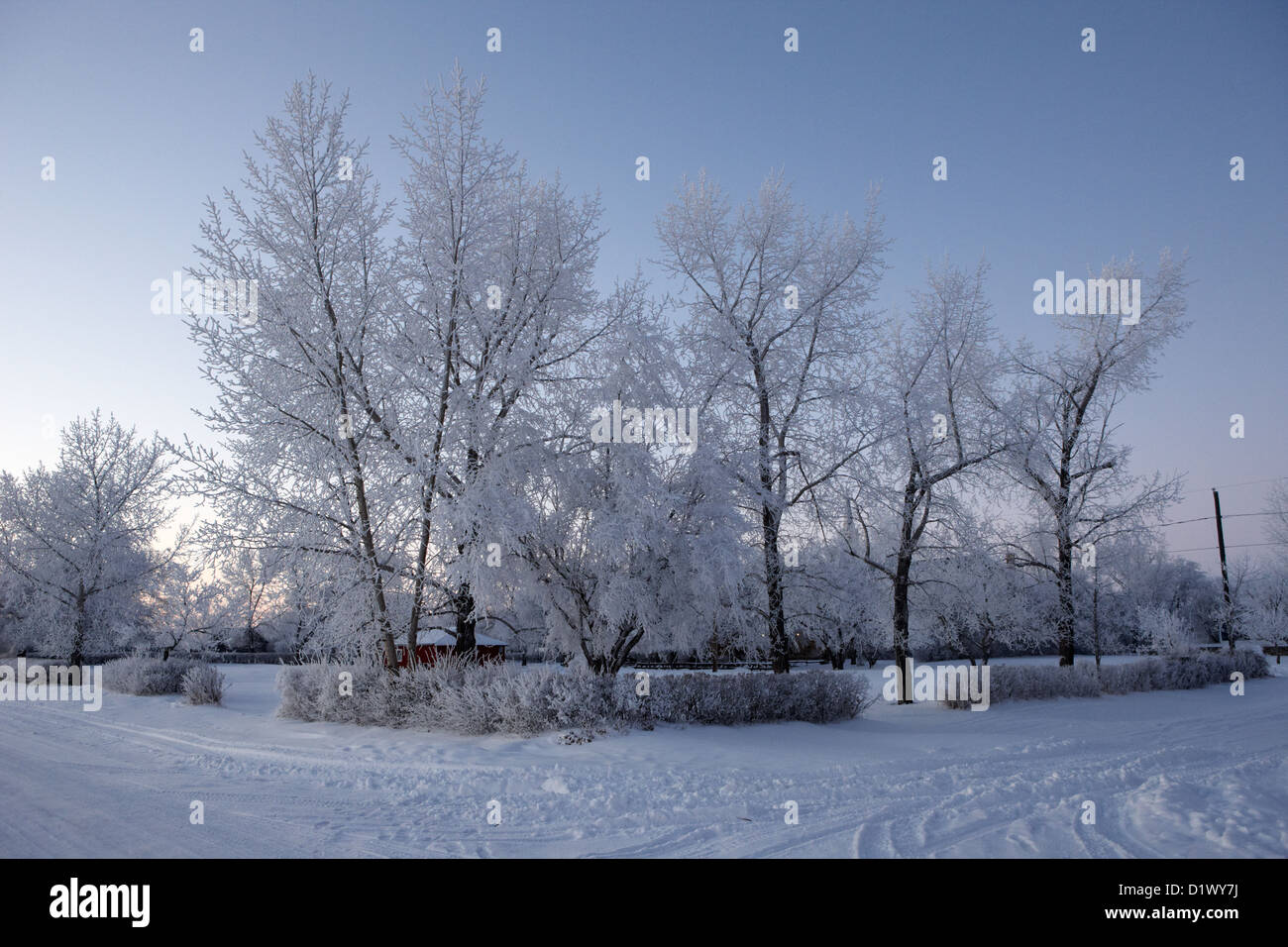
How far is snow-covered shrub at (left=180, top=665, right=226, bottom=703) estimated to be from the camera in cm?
1711

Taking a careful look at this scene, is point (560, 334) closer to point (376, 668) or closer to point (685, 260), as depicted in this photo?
point (685, 260)

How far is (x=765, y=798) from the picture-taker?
7.02 metres

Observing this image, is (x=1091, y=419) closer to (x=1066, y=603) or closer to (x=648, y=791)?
(x=1066, y=603)

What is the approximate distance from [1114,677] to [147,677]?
27.6 m

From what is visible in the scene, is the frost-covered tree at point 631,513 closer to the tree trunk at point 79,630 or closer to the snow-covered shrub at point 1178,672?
the snow-covered shrub at point 1178,672

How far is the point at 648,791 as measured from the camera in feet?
23.9

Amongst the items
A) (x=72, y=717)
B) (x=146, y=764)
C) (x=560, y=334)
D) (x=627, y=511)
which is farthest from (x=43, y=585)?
(x=627, y=511)

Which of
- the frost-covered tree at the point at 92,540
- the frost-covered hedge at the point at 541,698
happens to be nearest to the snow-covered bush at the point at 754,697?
the frost-covered hedge at the point at 541,698

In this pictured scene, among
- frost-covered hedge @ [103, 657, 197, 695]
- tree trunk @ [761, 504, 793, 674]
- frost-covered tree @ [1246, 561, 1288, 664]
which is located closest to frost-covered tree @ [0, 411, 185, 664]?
frost-covered hedge @ [103, 657, 197, 695]

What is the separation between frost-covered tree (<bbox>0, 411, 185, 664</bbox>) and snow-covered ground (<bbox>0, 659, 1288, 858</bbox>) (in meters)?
15.2

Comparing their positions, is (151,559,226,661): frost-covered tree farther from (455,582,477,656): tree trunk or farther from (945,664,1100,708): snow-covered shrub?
(945,664,1100,708): snow-covered shrub

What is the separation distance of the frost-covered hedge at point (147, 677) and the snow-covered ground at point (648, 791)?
6948mm

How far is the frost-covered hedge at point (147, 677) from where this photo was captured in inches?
774
